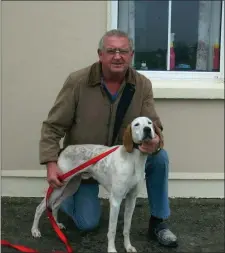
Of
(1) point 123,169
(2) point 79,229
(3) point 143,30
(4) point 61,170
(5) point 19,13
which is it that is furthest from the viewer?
(3) point 143,30

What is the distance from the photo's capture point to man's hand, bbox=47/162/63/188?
3404 mm

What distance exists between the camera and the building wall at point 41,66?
4.55 meters

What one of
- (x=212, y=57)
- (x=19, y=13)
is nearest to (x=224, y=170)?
(x=212, y=57)

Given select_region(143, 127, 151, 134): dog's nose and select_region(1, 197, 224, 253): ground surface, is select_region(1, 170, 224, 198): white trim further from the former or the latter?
select_region(143, 127, 151, 134): dog's nose

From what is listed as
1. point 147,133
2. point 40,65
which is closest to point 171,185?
point 40,65

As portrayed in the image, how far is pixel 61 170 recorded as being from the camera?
349 cm

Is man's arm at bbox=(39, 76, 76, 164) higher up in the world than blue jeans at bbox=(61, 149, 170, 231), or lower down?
higher up

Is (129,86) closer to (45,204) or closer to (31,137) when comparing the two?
(45,204)

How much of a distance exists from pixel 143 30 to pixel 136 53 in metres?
0.24

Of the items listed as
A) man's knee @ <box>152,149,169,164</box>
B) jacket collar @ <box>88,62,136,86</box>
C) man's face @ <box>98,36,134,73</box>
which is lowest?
man's knee @ <box>152,149,169,164</box>

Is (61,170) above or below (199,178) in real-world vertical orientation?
above

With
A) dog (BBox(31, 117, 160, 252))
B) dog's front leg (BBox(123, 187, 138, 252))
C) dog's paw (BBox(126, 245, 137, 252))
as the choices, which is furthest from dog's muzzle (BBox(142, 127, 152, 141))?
dog's paw (BBox(126, 245, 137, 252))

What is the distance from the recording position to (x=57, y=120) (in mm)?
3557

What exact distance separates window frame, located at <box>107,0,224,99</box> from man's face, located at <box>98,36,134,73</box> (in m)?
1.28
